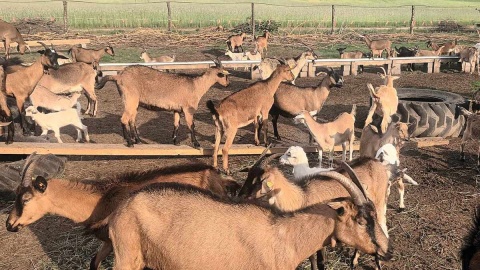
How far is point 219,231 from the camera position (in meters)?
4.52

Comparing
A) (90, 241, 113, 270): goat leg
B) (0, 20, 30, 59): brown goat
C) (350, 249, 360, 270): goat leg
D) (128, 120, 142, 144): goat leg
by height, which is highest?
(0, 20, 30, 59): brown goat

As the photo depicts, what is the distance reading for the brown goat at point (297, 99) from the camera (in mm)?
11141

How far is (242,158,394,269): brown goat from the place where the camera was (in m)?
5.65

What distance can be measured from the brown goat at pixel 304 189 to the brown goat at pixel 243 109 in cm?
325

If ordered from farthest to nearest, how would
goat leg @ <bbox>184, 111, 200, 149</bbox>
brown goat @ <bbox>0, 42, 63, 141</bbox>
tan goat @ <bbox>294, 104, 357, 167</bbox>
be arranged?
brown goat @ <bbox>0, 42, 63, 141</bbox>
goat leg @ <bbox>184, 111, 200, 149</bbox>
tan goat @ <bbox>294, 104, 357, 167</bbox>

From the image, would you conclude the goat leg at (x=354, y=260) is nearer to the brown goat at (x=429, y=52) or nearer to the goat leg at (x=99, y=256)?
the goat leg at (x=99, y=256)

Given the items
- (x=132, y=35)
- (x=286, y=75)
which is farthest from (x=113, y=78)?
(x=132, y=35)

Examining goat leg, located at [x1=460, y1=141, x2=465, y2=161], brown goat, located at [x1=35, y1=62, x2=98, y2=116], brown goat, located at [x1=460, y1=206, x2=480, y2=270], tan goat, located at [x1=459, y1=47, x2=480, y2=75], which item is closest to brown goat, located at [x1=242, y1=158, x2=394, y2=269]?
brown goat, located at [x1=460, y1=206, x2=480, y2=270]

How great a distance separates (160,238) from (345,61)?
16.1 meters

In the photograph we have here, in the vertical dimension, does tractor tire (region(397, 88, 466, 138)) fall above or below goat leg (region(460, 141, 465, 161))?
above

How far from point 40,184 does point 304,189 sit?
119 inches

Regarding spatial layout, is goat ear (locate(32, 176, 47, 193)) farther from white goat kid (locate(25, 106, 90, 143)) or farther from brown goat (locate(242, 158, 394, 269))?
white goat kid (locate(25, 106, 90, 143))

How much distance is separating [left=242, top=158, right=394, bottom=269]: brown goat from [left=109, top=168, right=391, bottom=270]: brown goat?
891 millimetres

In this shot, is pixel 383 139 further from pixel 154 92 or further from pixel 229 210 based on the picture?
pixel 154 92
